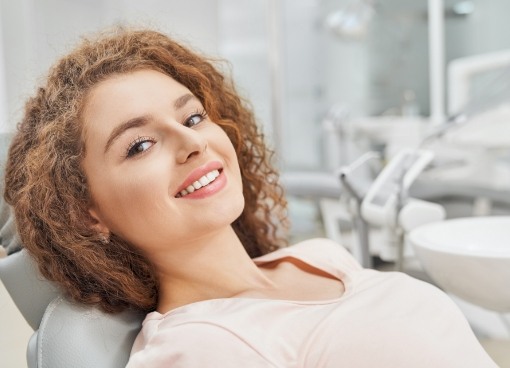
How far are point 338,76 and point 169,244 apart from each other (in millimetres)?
3197

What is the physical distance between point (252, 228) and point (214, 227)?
0.31 meters

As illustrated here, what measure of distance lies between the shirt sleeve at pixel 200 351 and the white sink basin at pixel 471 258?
0.54 m

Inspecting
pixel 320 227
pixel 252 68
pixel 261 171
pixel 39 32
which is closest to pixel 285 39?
pixel 252 68

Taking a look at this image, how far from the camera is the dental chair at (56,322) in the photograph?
777mm

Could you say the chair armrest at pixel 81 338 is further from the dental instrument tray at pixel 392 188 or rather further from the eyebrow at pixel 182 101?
the dental instrument tray at pixel 392 188

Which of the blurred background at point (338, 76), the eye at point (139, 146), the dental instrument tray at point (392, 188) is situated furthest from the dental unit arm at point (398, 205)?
the eye at point (139, 146)

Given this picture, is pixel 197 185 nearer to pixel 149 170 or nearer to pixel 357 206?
pixel 149 170

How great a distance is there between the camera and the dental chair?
2.55ft

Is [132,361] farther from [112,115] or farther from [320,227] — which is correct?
[320,227]

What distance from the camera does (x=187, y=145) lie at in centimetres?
85

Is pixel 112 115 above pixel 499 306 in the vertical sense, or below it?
above

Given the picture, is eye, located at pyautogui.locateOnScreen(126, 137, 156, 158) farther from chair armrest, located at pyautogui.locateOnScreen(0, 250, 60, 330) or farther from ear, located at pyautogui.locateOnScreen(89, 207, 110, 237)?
chair armrest, located at pyautogui.locateOnScreen(0, 250, 60, 330)

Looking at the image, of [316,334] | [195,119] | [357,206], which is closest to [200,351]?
[316,334]

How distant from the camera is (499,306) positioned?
1158 mm
